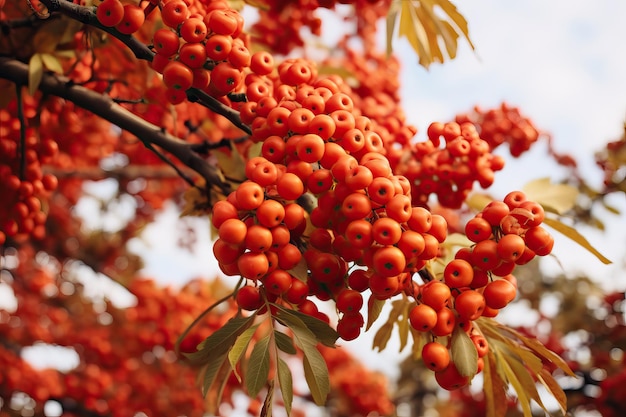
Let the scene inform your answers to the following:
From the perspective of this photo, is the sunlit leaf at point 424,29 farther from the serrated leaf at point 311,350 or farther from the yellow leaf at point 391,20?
the serrated leaf at point 311,350

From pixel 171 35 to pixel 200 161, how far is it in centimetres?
65

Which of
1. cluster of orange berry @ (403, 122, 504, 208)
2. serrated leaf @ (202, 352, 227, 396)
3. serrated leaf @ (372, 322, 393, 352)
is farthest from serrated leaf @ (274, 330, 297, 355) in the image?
cluster of orange berry @ (403, 122, 504, 208)

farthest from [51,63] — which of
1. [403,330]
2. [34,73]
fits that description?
[403,330]

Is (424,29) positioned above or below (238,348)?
above

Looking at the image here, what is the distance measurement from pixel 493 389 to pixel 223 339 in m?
0.92

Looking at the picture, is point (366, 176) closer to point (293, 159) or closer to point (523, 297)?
point (293, 159)

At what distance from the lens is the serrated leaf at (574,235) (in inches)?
72.9

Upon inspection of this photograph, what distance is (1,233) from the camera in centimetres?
254

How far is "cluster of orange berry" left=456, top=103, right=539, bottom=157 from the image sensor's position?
3.03 m

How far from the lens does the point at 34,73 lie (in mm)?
2211

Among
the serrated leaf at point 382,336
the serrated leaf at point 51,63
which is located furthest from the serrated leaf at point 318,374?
the serrated leaf at point 51,63

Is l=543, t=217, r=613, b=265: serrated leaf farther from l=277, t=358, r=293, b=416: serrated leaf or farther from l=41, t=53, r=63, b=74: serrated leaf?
l=41, t=53, r=63, b=74: serrated leaf

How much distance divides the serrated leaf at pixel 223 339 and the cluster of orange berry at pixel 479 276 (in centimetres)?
50

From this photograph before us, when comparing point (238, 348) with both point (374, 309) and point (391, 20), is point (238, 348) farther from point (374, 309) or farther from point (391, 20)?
point (391, 20)
